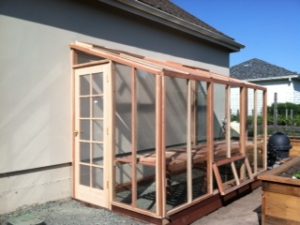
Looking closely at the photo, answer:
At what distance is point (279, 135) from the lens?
377 inches

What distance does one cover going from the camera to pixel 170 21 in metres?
8.21

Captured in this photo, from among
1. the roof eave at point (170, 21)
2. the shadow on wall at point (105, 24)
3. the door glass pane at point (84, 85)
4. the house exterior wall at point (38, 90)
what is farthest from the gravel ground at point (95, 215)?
the roof eave at point (170, 21)

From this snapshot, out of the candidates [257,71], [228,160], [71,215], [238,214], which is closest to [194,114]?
[228,160]

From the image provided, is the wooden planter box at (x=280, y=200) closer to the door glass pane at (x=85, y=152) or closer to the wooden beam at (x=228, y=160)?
the wooden beam at (x=228, y=160)

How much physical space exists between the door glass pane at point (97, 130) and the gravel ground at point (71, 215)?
107 centimetres

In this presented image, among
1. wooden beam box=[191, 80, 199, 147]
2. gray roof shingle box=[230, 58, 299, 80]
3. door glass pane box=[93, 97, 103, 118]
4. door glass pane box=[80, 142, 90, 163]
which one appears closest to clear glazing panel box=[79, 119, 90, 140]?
door glass pane box=[80, 142, 90, 163]

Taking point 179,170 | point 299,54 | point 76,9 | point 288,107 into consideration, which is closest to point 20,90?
point 76,9

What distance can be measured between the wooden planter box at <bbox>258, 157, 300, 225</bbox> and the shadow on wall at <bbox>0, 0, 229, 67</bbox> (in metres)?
3.81

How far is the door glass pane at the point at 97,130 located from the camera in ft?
18.8

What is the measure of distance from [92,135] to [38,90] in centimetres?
107

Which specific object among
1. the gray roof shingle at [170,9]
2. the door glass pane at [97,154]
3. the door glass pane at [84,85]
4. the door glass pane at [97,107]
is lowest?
the door glass pane at [97,154]

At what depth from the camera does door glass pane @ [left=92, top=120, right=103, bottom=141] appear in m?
5.74

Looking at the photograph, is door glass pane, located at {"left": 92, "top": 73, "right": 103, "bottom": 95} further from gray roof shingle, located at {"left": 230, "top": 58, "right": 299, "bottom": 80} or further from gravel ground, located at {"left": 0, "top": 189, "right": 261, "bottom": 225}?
gray roof shingle, located at {"left": 230, "top": 58, "right": 299, "bottom": 80}

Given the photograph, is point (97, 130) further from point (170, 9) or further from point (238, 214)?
point (170, 9)
